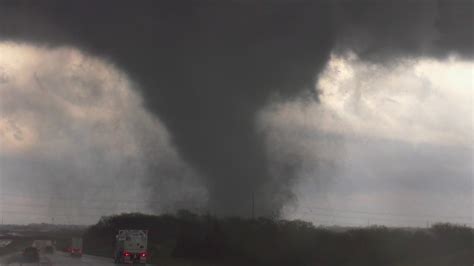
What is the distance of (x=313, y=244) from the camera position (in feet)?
232

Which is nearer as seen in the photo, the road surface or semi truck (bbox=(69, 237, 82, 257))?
the road surface

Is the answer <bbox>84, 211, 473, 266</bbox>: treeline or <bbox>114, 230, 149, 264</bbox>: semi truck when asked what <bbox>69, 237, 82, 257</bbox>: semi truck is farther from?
<bbox>114, 230, 149, 264</bbox>: semi truck

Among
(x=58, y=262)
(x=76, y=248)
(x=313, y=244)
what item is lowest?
Answer: (x=58, y=262)

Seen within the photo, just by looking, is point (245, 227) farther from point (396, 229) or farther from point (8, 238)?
point (8, 238)

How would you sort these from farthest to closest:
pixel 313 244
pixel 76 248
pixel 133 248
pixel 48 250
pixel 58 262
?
pixel 48 250
pixel 76 248
pixel 313 244
pixel 133 248
pixel 58 262

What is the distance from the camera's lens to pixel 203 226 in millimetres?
93938

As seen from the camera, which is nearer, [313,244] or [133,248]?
[133,248]

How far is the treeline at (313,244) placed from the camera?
6656 centimetres

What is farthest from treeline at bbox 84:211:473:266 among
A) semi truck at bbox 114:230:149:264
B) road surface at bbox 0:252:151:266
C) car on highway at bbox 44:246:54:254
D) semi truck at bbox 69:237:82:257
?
car on highway at bbox 44:246:54:254

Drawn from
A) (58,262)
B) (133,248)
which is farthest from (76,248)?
(133,248)

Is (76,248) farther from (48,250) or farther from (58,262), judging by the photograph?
(58,262)

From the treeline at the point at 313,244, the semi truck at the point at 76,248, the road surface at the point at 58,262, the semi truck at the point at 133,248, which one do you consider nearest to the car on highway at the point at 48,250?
the semi truck at the point at 76,248

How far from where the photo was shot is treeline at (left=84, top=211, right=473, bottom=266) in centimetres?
6656

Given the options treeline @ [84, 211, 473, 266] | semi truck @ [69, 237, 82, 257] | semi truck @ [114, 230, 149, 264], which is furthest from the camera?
semi truck @ [69, 237, 82, 257]
